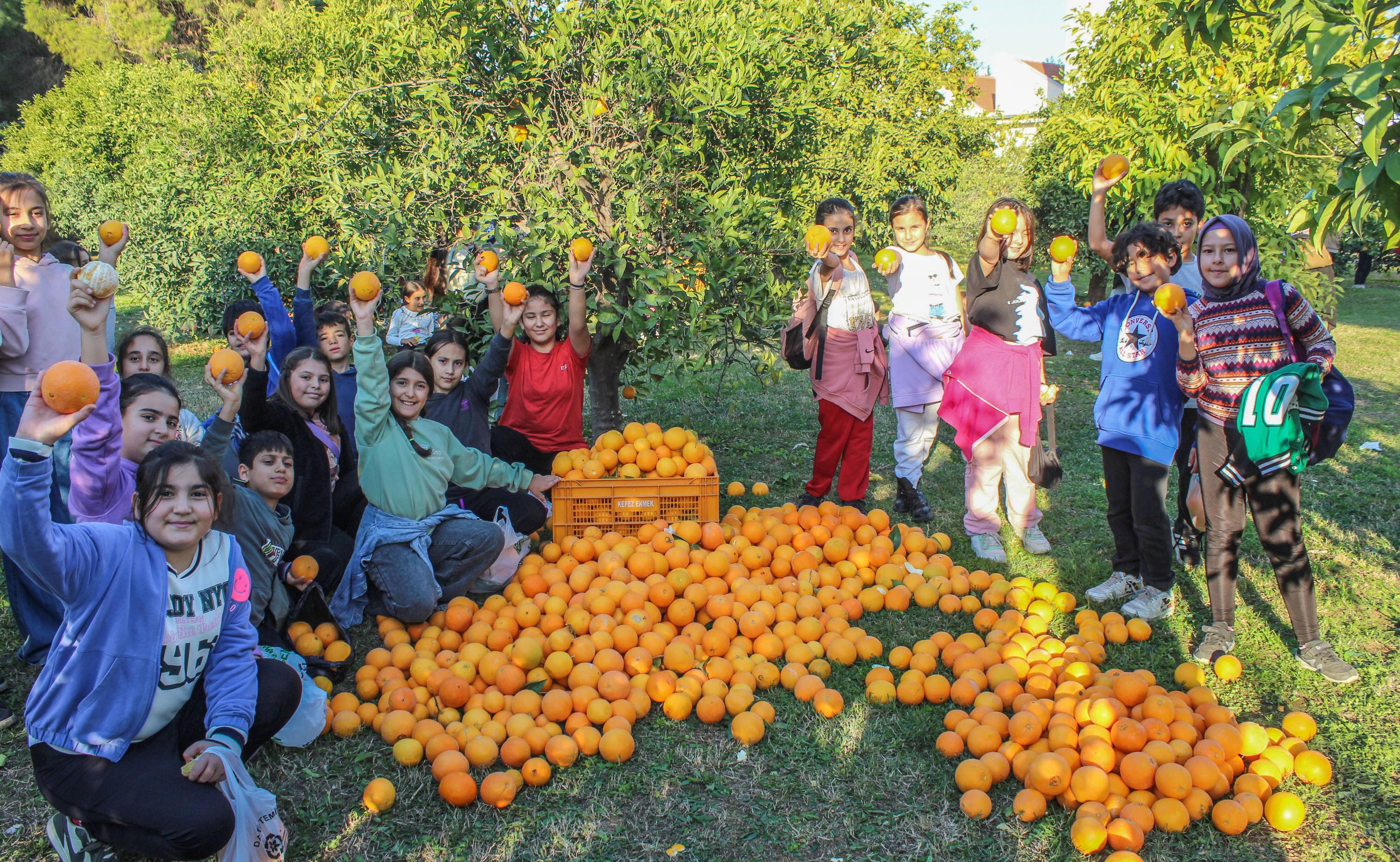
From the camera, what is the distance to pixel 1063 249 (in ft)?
14.6

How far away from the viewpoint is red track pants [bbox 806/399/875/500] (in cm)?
550

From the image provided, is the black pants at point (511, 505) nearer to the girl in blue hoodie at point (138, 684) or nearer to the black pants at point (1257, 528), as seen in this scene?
the girl in blue hoodie at point (138, 684)

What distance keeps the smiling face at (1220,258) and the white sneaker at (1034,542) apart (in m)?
1.92

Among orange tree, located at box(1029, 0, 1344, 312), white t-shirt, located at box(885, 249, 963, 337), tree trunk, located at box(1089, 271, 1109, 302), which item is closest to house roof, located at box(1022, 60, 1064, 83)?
tree trunk, located at box(1089, 271, 1109, 302)

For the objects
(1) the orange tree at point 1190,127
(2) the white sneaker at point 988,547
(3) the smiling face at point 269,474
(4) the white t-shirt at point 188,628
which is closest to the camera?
(4) the white t-shirt at point 188,628

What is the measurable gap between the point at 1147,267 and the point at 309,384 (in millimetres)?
4019

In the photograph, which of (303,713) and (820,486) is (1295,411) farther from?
(303,713)

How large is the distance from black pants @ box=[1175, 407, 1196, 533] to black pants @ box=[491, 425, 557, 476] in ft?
11.3

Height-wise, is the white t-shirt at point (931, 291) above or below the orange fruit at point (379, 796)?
above

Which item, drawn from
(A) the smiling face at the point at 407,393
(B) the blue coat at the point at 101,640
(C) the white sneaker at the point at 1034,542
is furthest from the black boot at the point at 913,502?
(B) the blue coat at the point at 101,640

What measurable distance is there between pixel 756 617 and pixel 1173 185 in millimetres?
2908

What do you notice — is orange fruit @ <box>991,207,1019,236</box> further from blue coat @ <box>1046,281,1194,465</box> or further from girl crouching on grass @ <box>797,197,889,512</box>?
girl crouching on grass @ <box>797,197,889,512</box>

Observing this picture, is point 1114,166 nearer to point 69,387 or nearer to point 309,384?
point 309,384

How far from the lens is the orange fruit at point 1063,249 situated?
176 inches
